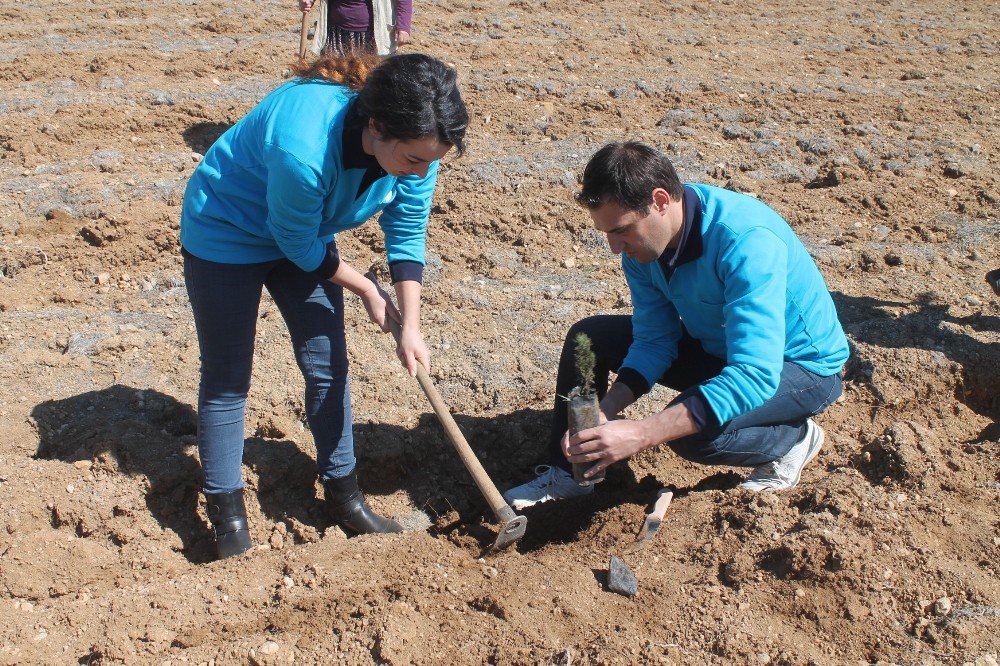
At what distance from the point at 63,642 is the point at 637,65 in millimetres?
6424

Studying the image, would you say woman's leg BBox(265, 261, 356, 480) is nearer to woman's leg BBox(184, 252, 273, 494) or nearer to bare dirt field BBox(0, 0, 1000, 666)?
woman's leg BBox(184, 252, 273, 494)

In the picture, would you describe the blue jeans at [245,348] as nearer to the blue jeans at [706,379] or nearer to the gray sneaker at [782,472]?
the blue jeans at [706,379]

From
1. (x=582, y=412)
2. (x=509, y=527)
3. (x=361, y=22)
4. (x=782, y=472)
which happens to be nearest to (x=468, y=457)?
(x=509, y=527)

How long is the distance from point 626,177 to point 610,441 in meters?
0.75

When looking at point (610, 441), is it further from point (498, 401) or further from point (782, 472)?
point (498, 401)

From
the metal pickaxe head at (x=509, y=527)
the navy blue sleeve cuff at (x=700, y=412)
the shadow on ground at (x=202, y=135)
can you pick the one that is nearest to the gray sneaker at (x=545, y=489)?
the metal pickaxe head at (x=509, y=527)

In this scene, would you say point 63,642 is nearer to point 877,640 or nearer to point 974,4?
point 877,640

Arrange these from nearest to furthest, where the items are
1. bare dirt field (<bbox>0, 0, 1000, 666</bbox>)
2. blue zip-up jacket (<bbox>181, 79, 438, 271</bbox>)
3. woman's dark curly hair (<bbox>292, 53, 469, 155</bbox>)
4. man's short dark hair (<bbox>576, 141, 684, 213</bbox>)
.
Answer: woman's dark curly hair (<bbox>292, 53, 469, 155</bbox>), blue zip-up jacket (<bbox>181, 79, 438, 271</bbox>), man's short dark hair (<bbox>576, 141, 684, 213</bbox>), bare dirt field (<bbox>0, 0, 1000, 666</bbox>)

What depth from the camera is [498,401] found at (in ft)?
12.3

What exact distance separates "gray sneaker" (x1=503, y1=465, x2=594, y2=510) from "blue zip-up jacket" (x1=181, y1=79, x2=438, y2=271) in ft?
3.75

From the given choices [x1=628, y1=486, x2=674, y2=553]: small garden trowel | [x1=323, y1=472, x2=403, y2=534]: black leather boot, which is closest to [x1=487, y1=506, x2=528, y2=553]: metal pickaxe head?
[x1=628, y1=486, x2=674, y2=553]: small garden trowel

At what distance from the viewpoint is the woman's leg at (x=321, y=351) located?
2.71m

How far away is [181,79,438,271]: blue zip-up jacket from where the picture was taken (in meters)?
2.27

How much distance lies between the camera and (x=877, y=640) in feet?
7.75
